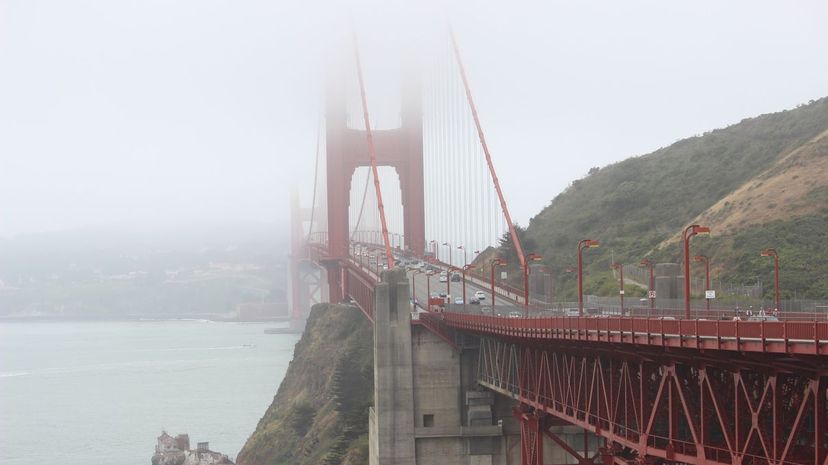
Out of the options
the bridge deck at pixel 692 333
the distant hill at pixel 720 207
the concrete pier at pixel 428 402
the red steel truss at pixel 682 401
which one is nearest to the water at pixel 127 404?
the distant hill at pixel 720 207

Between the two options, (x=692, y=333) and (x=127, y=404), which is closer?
(x=692, y=333)

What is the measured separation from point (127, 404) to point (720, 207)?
6913 cm

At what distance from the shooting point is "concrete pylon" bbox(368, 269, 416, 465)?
49.1m

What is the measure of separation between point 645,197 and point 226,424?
36161 mm

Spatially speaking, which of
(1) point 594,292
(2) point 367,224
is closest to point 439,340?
(1) point 594,292

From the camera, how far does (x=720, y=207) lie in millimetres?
75812

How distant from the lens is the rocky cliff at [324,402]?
6494cm

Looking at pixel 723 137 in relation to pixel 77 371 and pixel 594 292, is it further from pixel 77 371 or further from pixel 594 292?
pixel 77 371

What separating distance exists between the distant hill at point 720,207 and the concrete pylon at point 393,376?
45.4 ft

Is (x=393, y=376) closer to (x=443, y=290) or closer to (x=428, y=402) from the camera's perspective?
(x=428, y=402)

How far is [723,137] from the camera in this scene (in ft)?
345

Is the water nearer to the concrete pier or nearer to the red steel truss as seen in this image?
the concrete pier

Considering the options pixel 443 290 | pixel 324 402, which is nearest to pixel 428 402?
pixel 443 290

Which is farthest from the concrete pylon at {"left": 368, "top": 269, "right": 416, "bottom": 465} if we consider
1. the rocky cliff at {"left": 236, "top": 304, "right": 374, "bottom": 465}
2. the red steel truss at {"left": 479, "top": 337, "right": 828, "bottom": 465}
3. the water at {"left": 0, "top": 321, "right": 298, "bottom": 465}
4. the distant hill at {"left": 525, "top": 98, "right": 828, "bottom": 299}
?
the water at {"left": 0, "top": 321, "right": 298, "bottom": 465}
